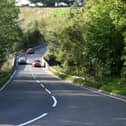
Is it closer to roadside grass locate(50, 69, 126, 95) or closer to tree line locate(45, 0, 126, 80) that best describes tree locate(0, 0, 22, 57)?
tree line locate(45, 0, 126, 80)

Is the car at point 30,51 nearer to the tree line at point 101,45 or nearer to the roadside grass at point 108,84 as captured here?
the roadside grass at point 108,84

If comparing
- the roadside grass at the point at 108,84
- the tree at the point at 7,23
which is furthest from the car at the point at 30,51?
the tree at the point at 7,23

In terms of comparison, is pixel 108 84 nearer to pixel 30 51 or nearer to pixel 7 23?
pixel 7 23

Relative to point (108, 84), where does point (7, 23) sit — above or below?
above

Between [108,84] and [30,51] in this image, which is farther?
[30,51]

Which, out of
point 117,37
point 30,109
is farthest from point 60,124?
point 117,37

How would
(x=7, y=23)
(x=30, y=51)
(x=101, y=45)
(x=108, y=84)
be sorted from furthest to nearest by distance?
(x=30, y=51) → (x=7, y=23) → (x=101, y=45) → (x=108, y=84)

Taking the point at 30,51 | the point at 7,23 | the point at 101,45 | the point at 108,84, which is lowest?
the point at 30,51

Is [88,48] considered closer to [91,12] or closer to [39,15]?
[91,12]

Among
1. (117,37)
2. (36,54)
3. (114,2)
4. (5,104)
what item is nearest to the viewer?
(5,104)

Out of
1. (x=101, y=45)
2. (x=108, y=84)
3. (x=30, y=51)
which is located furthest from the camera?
(x=30, y=51)

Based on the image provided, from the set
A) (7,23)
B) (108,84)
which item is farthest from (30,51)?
(108,84)

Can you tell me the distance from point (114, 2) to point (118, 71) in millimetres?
21581

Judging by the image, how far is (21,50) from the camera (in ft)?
447
